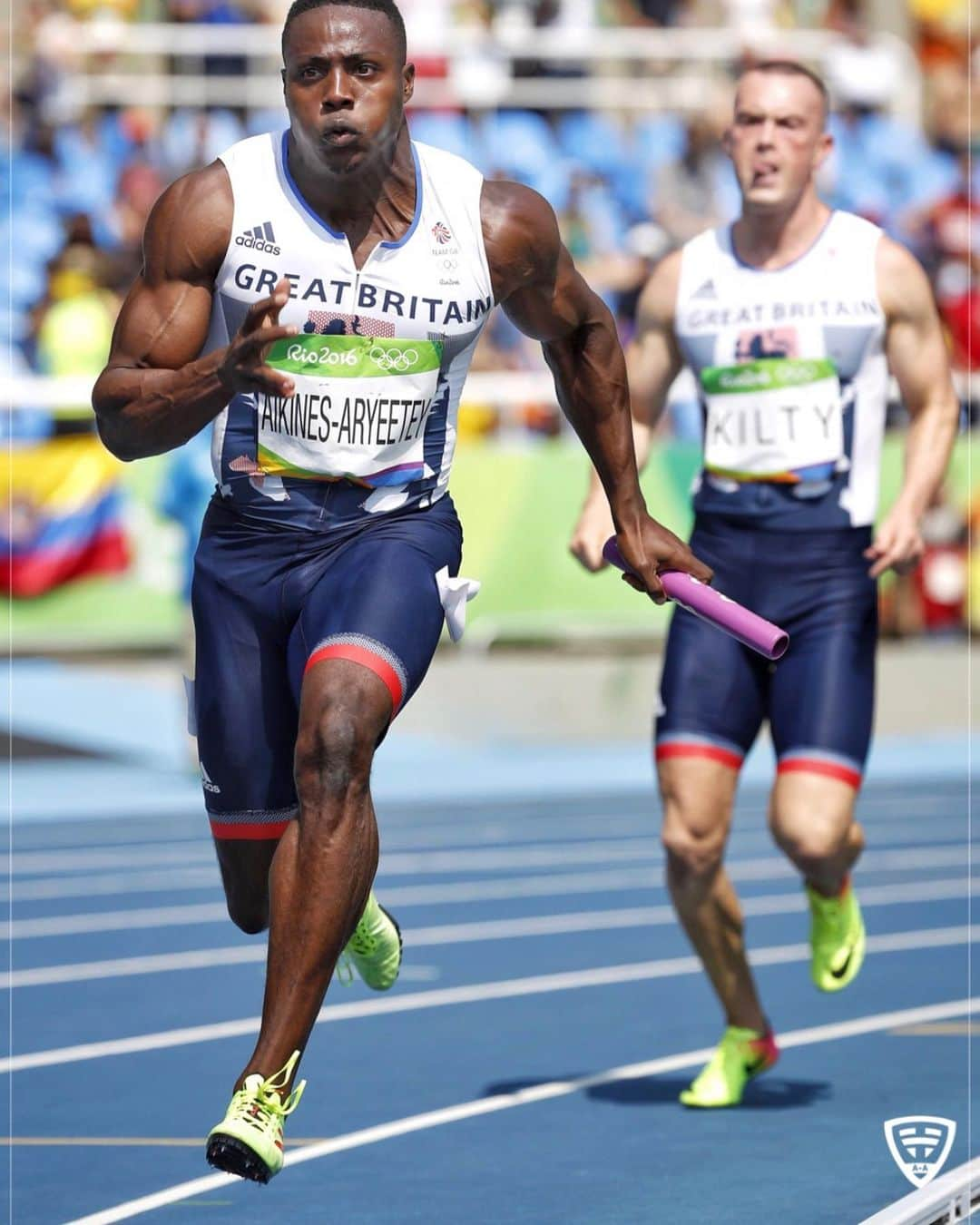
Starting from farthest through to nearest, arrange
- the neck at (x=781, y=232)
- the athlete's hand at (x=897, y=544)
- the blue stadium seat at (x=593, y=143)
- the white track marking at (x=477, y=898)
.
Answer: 1. the blue stadium seat at (x=593, y=143)
2. the white track marking at (x=477, y=898)
3. the neck at (x=781, y=232)
4. the athlete's hand at (x=897, y=544)

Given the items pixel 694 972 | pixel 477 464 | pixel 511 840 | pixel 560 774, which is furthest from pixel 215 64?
pixel 694 972

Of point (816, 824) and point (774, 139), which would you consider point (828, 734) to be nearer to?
point (816, 824)

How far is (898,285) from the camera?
7445mm

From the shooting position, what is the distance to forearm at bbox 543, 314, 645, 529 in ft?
19.6

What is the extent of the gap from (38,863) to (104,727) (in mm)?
4196

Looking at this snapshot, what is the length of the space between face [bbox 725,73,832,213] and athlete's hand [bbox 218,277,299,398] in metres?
2.93

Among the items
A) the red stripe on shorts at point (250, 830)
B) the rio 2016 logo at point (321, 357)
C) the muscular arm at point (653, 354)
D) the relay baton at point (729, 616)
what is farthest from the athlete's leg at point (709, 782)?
the rio 2016 logo at point (321, 357)

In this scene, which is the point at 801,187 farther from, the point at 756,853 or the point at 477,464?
the point at 477,464

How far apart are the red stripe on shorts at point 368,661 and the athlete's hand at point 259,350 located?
65 centimetres

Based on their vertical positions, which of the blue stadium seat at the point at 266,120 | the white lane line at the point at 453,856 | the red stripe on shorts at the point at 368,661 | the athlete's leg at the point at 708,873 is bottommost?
the white lane line at the point at 453,856

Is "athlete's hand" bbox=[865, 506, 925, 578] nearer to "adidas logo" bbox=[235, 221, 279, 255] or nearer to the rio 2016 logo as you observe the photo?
the rio 2016 logo

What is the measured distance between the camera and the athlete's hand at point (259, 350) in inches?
190

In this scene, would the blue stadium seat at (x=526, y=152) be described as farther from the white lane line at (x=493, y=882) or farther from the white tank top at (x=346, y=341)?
the white tank top at (x=346, y=341)

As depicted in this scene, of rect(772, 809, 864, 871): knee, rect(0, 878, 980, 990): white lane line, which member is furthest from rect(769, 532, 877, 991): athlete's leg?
rect(0, 878, 980, 990): white lane line
